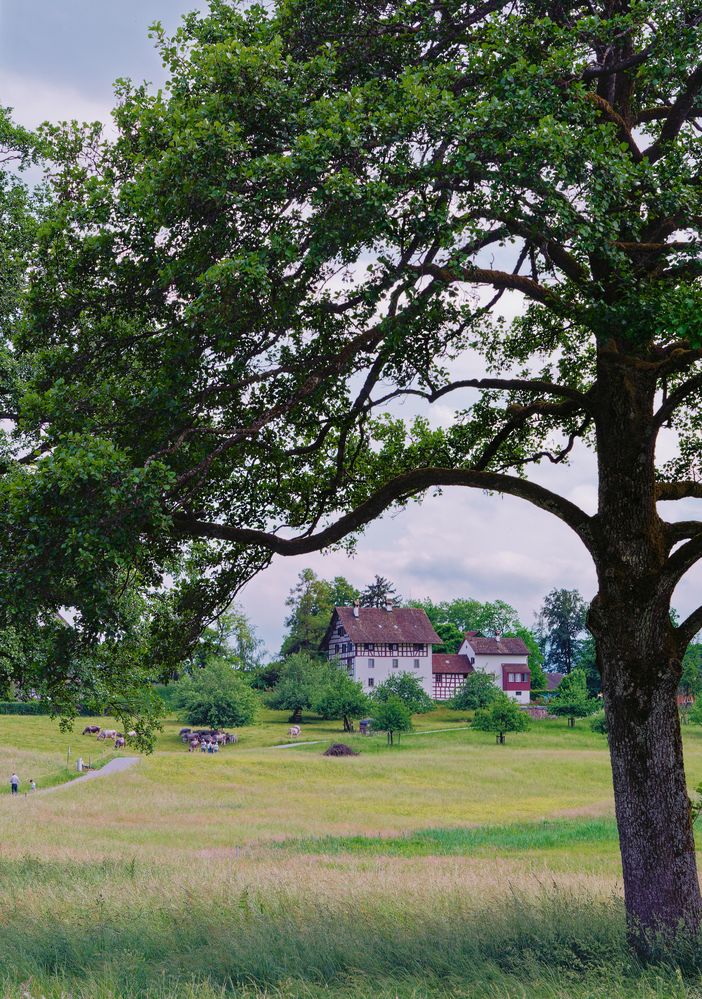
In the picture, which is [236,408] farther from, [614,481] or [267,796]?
[267,796]

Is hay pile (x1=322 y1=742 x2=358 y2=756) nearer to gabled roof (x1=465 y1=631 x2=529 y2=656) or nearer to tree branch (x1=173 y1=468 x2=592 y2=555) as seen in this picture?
gabled roof (x1=465 y1=631 x2=529 y2=656)

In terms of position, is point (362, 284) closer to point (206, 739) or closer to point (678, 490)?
point (678, 490)

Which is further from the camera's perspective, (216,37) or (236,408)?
(236,408)

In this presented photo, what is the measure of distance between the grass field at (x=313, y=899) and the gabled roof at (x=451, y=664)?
7252 cm

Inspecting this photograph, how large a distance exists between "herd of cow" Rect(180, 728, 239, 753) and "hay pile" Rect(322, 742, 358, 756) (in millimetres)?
10498

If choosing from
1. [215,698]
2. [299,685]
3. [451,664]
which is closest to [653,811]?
[215,698]

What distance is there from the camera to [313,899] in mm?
12695

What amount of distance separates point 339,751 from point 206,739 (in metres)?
14.0

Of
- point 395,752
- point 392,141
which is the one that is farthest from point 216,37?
point 395,752

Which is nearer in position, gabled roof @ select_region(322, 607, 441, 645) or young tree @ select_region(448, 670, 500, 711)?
young tree @ select_region(448, 670, 500, 711)

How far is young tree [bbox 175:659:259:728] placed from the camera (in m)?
85.8

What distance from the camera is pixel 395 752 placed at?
71.1 m

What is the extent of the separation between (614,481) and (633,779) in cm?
393

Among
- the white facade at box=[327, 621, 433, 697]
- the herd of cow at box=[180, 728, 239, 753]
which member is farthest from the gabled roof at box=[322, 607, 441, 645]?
the herd of cow at box=[180, 728, 239, 753]
